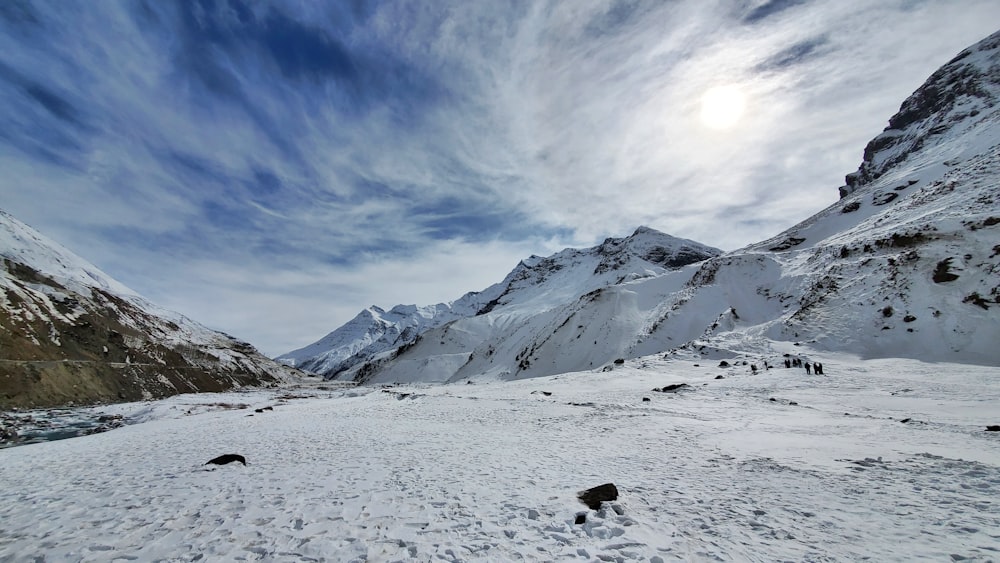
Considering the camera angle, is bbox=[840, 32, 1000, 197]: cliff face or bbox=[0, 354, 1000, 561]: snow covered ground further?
bbox=[840, 32, 1000, 197]: cliff face

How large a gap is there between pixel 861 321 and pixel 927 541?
47.9 m

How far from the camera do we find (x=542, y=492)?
10.6 meters

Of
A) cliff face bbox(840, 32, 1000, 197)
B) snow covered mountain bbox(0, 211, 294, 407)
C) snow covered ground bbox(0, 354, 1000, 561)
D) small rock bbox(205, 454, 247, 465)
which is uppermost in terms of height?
cliff face bbox(840, 32, 1000, 197)

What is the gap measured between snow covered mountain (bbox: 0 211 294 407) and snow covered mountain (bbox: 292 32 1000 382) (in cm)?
7282

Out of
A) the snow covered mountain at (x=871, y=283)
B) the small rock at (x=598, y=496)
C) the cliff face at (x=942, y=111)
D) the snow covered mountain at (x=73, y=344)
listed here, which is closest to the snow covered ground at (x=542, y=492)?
the small rock at (x=598, y=496)

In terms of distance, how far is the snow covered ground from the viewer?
754 centimetres

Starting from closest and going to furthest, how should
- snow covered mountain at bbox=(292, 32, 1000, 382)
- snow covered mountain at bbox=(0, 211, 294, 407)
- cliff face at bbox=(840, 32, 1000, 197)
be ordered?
snow covered mountain at bbox=(292, 32, 1000, 382) → snow covered mountain at bbox=(0, 211, 294, 407) → cliff face at bbox=(840, 32, 1000, 197)

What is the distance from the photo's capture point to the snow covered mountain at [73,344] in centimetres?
6219

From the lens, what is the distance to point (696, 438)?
16953 mm

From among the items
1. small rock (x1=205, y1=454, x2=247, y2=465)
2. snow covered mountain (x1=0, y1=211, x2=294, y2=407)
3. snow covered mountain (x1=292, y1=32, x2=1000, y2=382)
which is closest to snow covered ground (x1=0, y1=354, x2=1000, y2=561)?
small rock (x1=205, y1=454, x2=247, y2=465)

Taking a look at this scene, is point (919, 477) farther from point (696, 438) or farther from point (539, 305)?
point (539, 305)

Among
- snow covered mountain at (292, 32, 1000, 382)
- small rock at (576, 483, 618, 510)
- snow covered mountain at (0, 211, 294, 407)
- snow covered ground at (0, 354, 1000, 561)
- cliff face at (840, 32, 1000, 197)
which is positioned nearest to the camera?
snow covered ground at (0, 354, 1000, 561)

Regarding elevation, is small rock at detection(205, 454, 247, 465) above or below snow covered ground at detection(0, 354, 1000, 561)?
above

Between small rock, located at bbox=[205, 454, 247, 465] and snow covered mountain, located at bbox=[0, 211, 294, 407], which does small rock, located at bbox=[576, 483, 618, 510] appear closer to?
small rock, located at bbox=[205, 454, 247, 465]
